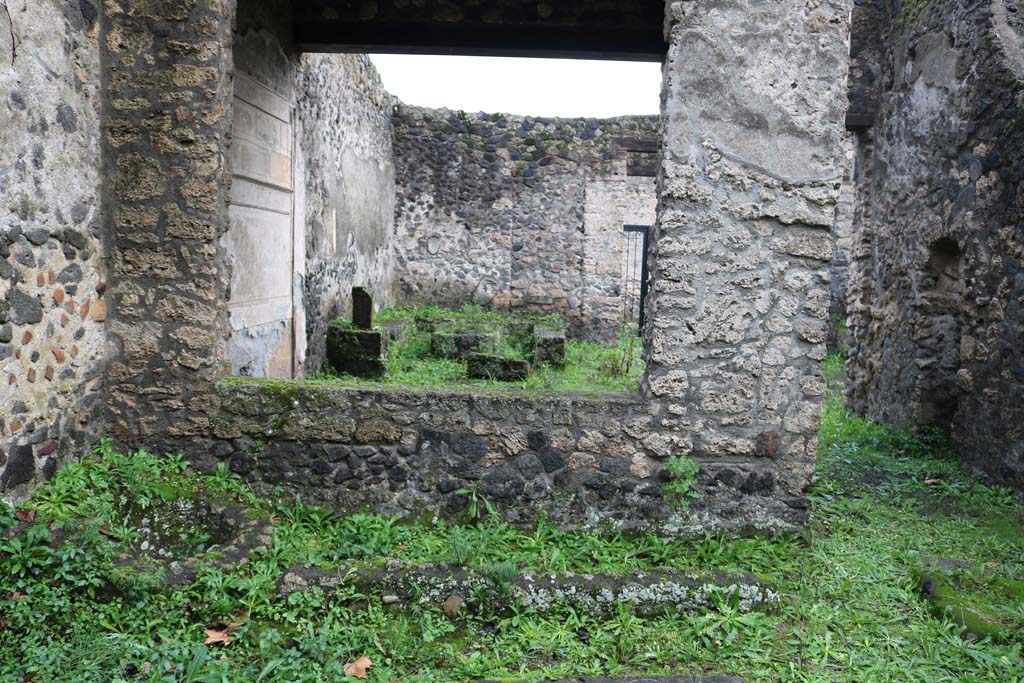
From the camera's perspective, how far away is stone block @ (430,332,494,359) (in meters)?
9.17

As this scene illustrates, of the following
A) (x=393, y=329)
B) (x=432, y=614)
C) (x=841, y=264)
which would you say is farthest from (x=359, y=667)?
(x=841, y=264)

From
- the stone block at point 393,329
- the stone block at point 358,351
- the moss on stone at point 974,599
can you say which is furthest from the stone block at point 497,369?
the moss on stone at point 974,599

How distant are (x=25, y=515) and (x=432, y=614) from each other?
1802mm

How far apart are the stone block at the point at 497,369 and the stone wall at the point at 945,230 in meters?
3.49

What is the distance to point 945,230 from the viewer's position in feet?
19.2

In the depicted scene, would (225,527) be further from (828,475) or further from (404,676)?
(828,475)

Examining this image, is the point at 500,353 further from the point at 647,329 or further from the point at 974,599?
the point at 974,599

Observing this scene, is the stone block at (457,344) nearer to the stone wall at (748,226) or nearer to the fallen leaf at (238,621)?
the stone wall at (748,226)

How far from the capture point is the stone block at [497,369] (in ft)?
25.3

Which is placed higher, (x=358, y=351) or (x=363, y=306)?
(x=363, y=306)

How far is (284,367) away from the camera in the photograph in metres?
5.95

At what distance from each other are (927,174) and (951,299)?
3.56ft

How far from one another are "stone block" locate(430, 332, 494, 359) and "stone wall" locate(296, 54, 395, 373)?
1229 millimetres

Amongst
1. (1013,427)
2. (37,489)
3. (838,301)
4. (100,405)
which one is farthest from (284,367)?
(838,301)
